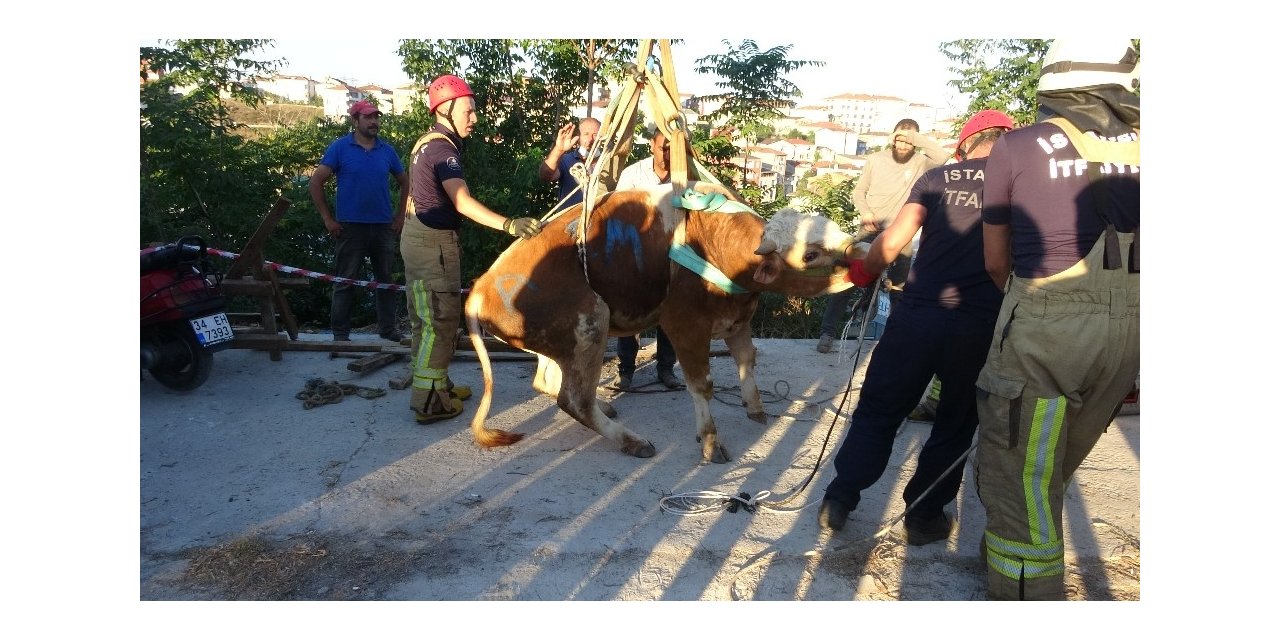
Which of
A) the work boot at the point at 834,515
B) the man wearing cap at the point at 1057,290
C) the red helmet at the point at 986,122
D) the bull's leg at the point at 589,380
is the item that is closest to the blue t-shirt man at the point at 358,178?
the bull's leg at the point at 589,380

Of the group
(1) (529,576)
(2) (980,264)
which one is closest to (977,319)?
(2) (980,264)

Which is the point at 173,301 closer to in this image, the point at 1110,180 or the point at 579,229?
the point at 579,229

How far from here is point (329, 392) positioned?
19.0 feet

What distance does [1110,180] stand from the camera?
2.70m

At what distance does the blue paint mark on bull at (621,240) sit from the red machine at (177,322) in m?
3.31

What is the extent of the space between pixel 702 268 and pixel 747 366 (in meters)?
1.07

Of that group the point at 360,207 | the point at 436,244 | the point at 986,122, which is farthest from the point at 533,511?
the point at 360,207

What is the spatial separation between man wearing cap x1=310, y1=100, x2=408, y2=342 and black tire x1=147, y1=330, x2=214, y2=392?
132 centimetres

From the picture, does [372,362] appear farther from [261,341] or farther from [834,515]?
[834,515]

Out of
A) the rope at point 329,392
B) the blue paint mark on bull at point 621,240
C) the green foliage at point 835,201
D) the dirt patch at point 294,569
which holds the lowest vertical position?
the dirt patch at point 294,569

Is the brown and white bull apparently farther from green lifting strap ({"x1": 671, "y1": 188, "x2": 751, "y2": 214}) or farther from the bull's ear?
the bull's ear

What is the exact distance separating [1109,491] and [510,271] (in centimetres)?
357

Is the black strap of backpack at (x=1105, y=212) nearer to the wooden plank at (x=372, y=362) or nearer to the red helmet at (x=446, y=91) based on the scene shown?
the red helmet at (x=446, y=91)

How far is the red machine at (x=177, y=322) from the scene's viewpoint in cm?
579
